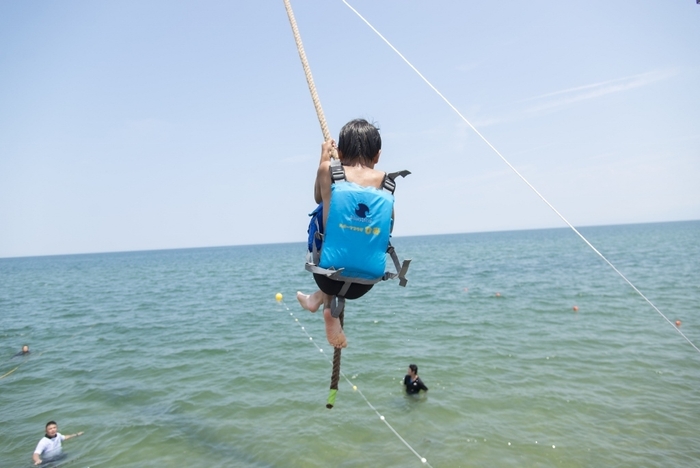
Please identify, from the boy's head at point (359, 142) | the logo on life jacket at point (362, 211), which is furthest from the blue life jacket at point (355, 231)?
the boy's head at point (359, 142)

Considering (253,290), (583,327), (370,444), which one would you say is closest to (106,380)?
(370,444)

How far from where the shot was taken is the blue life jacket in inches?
127

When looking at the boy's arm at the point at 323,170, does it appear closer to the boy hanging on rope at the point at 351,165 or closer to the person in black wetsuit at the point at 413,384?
the boy hanging on rope at the point at 351,165

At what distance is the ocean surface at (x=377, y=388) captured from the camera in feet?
38.9

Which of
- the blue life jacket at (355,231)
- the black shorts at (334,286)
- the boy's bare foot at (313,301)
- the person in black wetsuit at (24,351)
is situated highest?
the blue life jacket at (355,231)

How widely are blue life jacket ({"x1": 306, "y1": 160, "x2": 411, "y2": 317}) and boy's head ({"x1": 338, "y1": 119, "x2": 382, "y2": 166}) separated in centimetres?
26

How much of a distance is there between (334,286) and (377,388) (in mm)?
13545

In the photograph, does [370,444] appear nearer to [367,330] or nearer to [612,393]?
[612,393]

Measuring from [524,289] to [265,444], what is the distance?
31.8 meters

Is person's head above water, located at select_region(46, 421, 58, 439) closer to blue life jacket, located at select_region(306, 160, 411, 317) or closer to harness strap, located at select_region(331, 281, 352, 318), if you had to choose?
harness strap, located at select_region(331, 281, 352, 318)

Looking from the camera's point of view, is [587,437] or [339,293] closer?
[339,293]

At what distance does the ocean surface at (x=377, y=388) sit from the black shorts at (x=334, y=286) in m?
8.87

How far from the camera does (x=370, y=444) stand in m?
12.1

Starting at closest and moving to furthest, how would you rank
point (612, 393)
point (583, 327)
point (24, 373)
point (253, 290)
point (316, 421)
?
point (316, 421), point (612, 393), point (24, 373), point (583, 327), point (253, 290)
